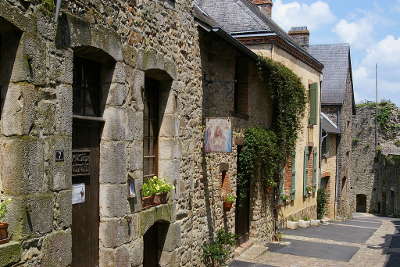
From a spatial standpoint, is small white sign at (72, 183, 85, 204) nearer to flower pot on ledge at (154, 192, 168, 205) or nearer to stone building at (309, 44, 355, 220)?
flower pot on ledge at (154, 192, 168, 205)

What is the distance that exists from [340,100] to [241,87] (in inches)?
544

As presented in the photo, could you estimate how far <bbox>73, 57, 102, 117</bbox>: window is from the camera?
555 centimetres

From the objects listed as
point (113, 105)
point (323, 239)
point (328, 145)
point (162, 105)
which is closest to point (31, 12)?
point (113, 105)

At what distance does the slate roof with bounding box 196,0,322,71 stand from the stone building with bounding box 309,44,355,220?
10890 millimetres

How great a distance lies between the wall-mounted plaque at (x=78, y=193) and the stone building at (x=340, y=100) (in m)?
20.5

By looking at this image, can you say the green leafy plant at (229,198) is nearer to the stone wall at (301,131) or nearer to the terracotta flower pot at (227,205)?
the terracotta flower pot at (227,205)

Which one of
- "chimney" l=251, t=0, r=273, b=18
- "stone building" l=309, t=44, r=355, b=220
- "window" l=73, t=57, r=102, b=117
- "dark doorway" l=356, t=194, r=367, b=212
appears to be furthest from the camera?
"dark doorway" l=356, t=194, r=367, b=212

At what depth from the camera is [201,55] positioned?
8.75 metres

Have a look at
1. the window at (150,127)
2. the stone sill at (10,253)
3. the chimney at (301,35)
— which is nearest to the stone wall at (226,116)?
the window at (150,127)

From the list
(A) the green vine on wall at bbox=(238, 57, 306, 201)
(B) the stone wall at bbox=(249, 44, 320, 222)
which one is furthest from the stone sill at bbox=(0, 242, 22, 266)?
(B) the stone wall at bbox=(249, 44, 320, 222)

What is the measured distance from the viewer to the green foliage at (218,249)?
8.69m

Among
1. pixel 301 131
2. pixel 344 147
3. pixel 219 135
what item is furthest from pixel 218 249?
pixel 344 147

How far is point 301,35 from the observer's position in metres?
22.2

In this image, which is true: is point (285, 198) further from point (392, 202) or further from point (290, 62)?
point (392, 202)
